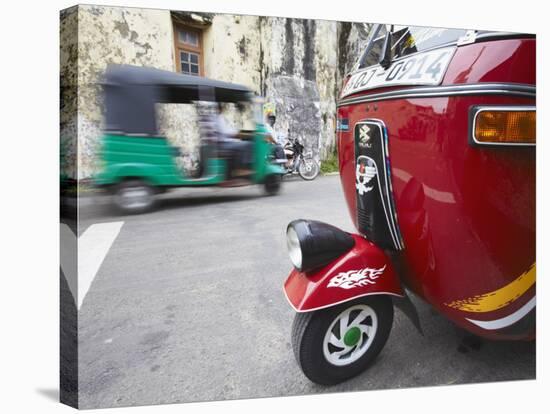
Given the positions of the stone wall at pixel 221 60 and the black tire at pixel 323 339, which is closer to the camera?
the black tire at pixel 323 339

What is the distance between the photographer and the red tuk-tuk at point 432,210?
1.46m

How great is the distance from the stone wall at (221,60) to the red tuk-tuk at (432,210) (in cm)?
31

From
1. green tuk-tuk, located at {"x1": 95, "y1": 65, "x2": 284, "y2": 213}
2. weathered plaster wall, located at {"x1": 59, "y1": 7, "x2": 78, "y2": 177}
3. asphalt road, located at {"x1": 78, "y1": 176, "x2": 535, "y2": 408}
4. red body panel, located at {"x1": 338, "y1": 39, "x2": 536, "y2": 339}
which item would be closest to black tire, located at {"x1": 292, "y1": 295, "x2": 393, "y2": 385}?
asphalt road, located at {"x1": 78, "y1": 176, "x2": 535, "y2": 408}

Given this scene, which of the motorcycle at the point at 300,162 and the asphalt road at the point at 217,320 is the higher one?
the motorcycle at the point at 300,162

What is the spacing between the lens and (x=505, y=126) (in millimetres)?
1470

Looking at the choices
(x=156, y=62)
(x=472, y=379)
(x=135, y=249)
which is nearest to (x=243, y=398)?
(x=135, y=249)

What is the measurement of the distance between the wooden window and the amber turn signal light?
3.83 ft

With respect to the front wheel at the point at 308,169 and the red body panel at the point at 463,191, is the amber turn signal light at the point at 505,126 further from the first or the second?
the front wheel at the point at 308,169

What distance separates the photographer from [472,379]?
1938mm

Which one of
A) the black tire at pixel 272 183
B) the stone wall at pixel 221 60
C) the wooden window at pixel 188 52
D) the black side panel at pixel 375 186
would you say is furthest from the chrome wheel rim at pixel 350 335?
the wooden window at pixel 188 52

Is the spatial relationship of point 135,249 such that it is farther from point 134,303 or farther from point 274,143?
point 274,143

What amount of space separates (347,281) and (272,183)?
2.34 feet

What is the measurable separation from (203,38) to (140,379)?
1.51 meters

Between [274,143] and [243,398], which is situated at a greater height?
[274,143]
